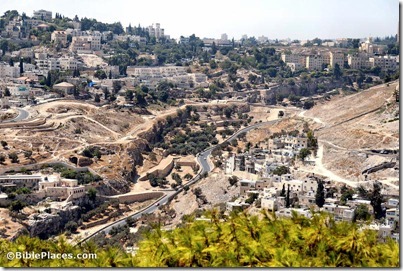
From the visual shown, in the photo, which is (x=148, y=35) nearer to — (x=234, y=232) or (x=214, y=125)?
(x=214, y=125)

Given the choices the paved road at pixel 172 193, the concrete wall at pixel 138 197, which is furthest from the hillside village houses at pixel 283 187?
the concrete wall at pixel 138 197

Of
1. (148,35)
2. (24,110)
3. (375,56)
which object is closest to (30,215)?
(24,110)

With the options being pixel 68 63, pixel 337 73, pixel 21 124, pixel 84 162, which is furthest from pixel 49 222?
pixel 337 73

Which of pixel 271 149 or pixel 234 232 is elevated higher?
pixel 234 232

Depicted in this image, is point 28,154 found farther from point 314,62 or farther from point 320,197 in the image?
point 314,62

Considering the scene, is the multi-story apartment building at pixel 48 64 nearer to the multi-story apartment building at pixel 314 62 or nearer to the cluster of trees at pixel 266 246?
the multi-story apartment building at pixel 314 62

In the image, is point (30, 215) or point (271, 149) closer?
point (30, 215)

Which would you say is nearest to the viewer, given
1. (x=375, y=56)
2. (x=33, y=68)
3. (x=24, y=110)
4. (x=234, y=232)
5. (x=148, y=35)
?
(x=234, y=232)

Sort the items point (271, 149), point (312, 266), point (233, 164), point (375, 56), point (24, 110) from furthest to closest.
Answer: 1. point (375, 56)
2. point (24, 110)
3. point (271, 149)
4. point (233, 164)
5. point (312, 266)
